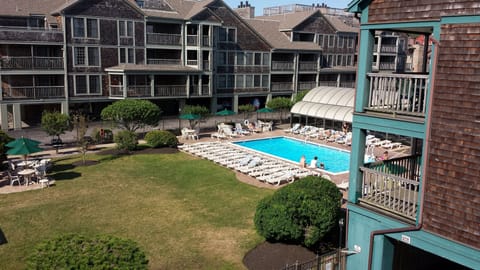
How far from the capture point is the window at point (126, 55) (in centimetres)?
4419

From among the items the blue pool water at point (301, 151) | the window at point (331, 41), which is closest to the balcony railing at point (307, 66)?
the window at point (331, 41)

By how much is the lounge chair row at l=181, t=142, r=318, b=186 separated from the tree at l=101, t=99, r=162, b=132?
3530 mm

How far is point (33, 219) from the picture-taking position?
18062 mm

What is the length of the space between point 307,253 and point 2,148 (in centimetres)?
1881

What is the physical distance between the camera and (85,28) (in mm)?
41281

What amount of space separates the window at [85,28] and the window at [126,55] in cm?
320

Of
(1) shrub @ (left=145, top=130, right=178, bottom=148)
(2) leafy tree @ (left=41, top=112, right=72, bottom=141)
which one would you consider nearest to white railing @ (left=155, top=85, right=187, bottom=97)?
(1) shrub @ (left=145, top=130, right=178, bottom=148)

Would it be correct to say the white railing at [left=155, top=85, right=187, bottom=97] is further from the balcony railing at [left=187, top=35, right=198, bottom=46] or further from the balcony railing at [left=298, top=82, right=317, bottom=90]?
the balcony railing at [left=298, top=82, right=317, bottom=90]

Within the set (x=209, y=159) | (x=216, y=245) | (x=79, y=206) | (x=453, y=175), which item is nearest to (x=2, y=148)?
(x=79, y=206)

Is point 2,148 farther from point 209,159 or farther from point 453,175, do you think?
point 453,175

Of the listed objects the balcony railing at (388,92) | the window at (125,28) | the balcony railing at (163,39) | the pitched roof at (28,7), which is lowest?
the balcony railing at (388,92)

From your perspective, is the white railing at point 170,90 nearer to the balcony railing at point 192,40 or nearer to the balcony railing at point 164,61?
the balcony railing at point 164,61

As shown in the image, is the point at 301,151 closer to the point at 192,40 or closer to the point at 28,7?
the point at 192,40

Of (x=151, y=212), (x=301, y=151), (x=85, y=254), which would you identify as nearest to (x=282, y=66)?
(x=301, y=151)
